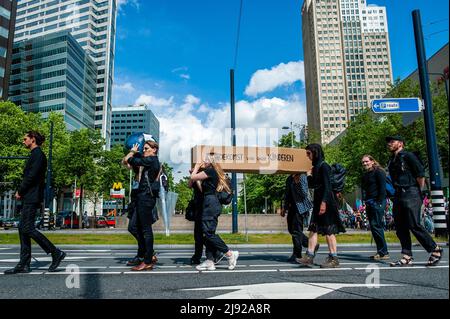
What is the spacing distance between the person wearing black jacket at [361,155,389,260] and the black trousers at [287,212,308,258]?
1378 millimetres

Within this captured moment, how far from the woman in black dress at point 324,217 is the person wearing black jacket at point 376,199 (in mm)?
1630

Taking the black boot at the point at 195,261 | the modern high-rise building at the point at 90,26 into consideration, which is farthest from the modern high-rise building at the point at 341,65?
the black boot at the point at 195,261

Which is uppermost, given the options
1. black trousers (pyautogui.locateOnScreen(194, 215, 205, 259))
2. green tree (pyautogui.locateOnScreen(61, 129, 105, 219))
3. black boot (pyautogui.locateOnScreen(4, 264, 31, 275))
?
green tree (pyautogui.locateOnScreen(61, 129, 105, 219))

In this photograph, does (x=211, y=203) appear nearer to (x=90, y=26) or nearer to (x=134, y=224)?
(x=134, y=224)

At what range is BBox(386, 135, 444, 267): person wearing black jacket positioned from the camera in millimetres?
5488

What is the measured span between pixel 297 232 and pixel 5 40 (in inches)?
2449

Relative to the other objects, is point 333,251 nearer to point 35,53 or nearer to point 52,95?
point 52,95

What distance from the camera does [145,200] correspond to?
18.0 feet

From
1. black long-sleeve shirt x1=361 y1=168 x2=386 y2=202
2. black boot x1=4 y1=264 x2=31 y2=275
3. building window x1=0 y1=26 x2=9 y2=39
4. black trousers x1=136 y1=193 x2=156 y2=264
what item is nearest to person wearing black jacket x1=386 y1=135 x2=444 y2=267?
black long-sleeve shirt x1=361 y1=168 x2=386 y2=202

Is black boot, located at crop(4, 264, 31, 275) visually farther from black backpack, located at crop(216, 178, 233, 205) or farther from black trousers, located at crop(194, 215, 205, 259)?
black backpack, located at crop(216, 178, 233, 205)

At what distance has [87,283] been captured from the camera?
14.0 feet

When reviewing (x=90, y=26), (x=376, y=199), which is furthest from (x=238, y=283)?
(x=90, y=26)
